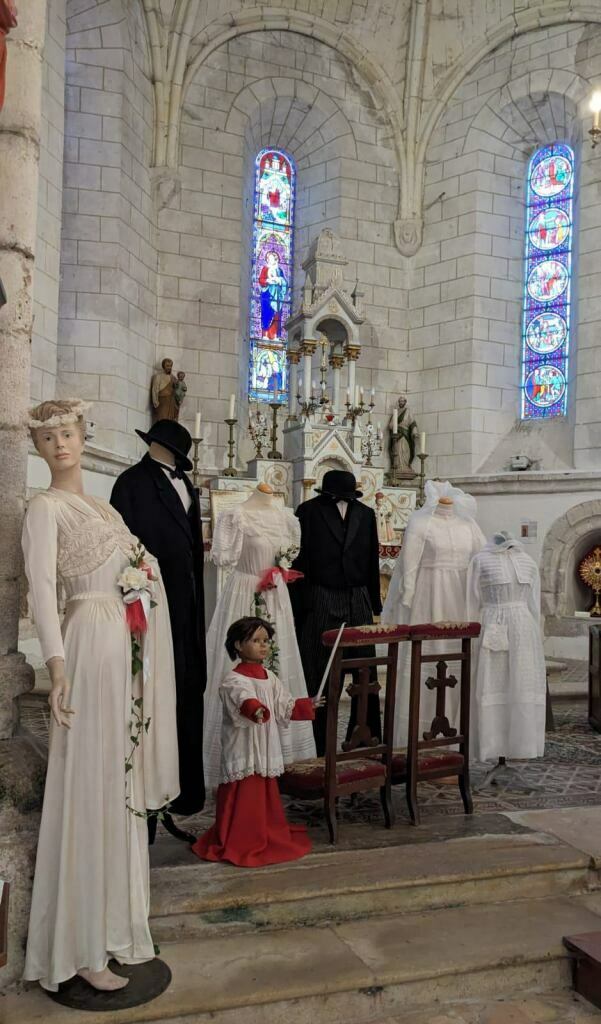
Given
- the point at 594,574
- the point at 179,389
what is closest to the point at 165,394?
the point at 179,389

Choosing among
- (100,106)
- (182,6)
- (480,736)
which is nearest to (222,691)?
(480,736)

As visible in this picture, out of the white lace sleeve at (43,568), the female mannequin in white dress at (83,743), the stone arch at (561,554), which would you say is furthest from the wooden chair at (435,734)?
the stone arch at (561,554)

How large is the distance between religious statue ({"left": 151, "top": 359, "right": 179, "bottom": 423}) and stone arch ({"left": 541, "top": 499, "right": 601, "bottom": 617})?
187 inches

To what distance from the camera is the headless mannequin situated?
2.61m

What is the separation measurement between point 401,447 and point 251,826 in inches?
346

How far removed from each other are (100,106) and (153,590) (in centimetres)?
915

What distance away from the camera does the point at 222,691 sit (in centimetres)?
361

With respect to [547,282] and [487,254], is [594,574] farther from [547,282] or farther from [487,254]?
[487,254]

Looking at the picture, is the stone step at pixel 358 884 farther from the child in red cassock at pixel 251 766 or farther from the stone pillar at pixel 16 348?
the stone pillar at pixel 16 348

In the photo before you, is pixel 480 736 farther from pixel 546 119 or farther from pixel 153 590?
pixel 546 119

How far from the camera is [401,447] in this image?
39.2 ft

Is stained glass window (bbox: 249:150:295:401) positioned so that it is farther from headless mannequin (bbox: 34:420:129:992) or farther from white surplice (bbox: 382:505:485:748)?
headless mannequin (bbox: 34:420:129:992)

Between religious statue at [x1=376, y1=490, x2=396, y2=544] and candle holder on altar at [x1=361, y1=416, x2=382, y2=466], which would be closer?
religious statue at [x1=376, y1=490, x2=396, y2=544]

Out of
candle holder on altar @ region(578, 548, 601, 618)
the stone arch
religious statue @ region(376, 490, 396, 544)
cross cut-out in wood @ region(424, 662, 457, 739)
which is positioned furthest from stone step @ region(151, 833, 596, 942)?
the stone arch
